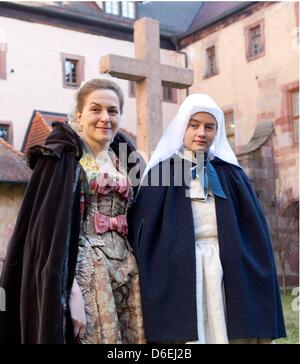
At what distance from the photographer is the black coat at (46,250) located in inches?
101

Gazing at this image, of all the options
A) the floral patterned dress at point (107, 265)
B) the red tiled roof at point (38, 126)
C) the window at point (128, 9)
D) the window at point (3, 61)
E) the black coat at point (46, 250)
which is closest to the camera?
the black coat at point (46, 250)

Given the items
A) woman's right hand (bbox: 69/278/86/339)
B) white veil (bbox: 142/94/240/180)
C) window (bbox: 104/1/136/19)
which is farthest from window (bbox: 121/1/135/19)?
woman's right hand (bbox: 69/278/86/339)

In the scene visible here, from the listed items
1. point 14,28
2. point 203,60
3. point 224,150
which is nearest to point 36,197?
point 224,150

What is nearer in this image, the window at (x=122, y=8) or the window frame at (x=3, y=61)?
the window frame at (x=3, y=61)

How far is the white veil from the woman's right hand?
63 centimetres

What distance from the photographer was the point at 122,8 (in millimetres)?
16375

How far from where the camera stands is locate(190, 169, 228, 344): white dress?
278 centimetres

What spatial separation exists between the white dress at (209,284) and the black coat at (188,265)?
28 mm

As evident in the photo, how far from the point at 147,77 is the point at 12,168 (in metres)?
5.83

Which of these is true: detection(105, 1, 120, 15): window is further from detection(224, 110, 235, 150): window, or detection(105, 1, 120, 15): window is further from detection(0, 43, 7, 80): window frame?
detection(0, 43, 7, 80): window frame

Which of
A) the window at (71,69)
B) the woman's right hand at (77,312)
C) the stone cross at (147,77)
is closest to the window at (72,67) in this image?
the window at (71,69)

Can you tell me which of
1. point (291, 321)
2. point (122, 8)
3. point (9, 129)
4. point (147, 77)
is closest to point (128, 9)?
point (122, 8)

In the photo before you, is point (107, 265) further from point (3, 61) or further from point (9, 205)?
point (9, 205)

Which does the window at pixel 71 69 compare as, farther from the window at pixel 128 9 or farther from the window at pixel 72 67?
the window at pixel 128 9
